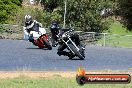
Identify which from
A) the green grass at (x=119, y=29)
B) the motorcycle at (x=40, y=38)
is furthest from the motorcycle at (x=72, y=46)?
the green grass at (x=119, y=29)

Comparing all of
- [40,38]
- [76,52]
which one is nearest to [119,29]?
[40,38]

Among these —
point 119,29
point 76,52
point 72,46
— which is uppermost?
point 72,46

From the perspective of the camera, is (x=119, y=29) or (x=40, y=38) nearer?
(x=40, y=38)

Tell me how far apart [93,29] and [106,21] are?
84.0 inches

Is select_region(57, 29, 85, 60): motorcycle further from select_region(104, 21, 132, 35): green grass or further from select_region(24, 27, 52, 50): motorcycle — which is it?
select_region(104, 21, 132, 35): green grass

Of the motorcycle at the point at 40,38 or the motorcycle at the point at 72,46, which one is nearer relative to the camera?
the motorcycle at the point at 72,46

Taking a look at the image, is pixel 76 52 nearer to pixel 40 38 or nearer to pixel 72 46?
pixel 72 46

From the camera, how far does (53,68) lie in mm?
16219

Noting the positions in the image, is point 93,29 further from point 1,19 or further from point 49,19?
point 1,19

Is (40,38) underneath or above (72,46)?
underneath

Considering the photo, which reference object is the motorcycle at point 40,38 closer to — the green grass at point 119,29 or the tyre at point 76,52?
the tyre at point 76,52

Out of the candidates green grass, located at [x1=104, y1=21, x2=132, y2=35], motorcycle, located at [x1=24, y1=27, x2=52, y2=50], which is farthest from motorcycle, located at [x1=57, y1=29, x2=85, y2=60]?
green grass, located at [x1=104, y1=21, x2=132, y2=35]

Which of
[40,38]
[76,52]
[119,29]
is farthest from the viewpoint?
[119,29]

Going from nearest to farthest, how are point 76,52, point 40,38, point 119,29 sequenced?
point 76,52
point 40,38
point 119,29
